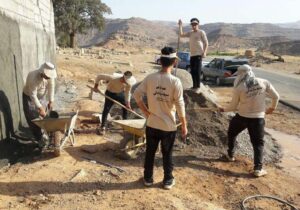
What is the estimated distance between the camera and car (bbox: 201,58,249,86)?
71.9 feet

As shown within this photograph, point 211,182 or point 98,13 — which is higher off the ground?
point 98,13

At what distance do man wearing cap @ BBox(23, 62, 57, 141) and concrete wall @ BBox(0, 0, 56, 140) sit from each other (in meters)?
0.42


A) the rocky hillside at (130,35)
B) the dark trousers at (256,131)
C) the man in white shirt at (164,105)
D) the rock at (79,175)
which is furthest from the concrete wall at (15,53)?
the rocky hillside at (130,35)

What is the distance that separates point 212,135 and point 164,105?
141 inches

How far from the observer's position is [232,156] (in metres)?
7.97

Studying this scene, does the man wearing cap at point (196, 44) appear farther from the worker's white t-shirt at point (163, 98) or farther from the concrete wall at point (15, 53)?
the worker's white t-shirt at point (163, 98)

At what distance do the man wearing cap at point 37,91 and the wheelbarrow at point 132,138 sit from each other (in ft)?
4.64

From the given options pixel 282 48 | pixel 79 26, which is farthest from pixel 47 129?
A: pixel 282 48

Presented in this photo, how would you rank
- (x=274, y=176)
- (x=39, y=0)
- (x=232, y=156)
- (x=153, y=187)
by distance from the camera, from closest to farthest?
1. (x=153, y=187)
2. (x=274, y=176)
3. (x=232, y=156)
4. (x=39, y=0)

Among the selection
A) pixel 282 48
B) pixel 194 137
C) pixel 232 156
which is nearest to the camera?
pixel 232 156

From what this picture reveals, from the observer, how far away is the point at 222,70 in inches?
878

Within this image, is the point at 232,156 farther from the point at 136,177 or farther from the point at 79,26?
the point at 79,26

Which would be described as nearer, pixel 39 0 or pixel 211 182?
pixel 211 182

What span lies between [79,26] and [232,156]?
1509 inches
